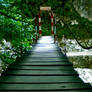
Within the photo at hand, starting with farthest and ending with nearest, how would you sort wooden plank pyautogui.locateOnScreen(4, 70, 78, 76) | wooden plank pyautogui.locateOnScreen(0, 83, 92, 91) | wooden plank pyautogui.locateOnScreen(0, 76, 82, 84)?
wooden plank pyautogui.locateOnScreen(4, 70, 78, 76) → wooden plank pyautogui.locateOnScreen(0, 76, 82, 84) → wooden plank pyautogui.locateOnScreen(0, 83, 92, 91)

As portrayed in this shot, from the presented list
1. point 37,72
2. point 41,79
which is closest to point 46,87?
point 41,79

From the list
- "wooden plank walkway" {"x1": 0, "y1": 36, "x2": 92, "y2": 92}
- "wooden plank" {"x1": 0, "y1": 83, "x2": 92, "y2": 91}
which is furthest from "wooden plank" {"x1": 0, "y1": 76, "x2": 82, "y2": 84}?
"wooden plank" {"x1": 0, "y1": 83, "x2": 92, "y2": 91}

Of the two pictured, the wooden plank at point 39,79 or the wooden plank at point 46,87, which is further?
the wooden plank at point 39,79

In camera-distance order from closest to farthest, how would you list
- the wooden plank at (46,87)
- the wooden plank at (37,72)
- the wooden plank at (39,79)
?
the wooden plank at (46,87)
the wooden plank at (39,79)
the wooden plank at (37,72)

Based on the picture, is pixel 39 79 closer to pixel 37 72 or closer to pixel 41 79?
pixel 41 79

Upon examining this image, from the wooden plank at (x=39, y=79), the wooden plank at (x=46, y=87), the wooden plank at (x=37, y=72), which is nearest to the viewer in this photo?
the wooden plank at (x=46, y=87)

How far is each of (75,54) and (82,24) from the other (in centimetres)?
456

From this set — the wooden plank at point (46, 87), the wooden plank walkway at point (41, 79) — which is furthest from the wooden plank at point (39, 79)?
the wooden plank at point (46, 87)

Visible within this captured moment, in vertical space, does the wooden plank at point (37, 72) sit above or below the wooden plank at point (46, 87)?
above

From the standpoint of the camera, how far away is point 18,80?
278 cm

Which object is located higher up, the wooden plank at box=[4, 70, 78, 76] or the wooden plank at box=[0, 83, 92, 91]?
the wooden plank at box=[4, 70, 78, 76]

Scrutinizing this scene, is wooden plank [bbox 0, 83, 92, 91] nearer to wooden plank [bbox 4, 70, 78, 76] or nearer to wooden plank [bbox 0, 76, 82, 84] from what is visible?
wooden plank [bbox 0, 76, 82, 84]

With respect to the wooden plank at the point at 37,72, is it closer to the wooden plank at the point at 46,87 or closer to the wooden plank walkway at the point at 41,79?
the wooden plank walkway at the point at 41,79

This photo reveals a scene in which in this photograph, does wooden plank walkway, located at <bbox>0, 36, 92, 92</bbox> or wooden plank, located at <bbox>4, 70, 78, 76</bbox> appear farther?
wooden plank, located at <bbox>4, 70, 78, 76</bbox>
